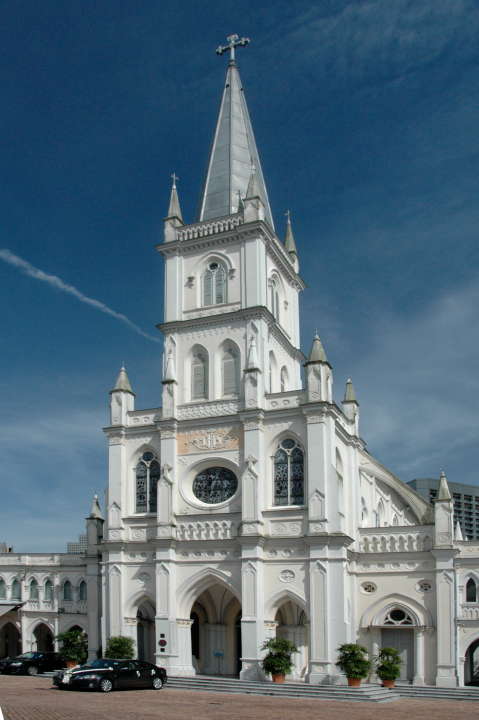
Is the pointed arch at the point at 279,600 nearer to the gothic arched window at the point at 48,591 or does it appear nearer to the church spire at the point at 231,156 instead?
the gothic arched window at the point at 48,591

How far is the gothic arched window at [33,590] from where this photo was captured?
49.8 metres

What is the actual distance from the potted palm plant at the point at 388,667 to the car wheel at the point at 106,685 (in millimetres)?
12042

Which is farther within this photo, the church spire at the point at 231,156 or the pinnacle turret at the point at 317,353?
the church spire at the point at 231,156

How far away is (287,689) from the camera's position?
3375cm

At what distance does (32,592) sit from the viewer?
164 feet

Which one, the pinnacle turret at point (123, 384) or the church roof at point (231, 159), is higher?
the church roof at point (231, 159)

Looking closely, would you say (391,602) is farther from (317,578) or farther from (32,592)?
(32,592)

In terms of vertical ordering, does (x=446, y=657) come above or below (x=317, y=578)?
below

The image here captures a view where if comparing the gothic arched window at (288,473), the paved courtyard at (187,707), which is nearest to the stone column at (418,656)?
the paved courtyard at (187,707)

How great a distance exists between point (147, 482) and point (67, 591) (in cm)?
1105

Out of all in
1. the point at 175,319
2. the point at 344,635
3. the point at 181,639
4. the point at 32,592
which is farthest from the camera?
the point at 32,592

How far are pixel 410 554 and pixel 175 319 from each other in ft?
56.6

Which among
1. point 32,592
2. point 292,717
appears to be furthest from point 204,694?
point 32,592

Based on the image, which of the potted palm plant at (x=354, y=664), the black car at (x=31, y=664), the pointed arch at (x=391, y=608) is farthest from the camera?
the black car at (x=31, y=664)
